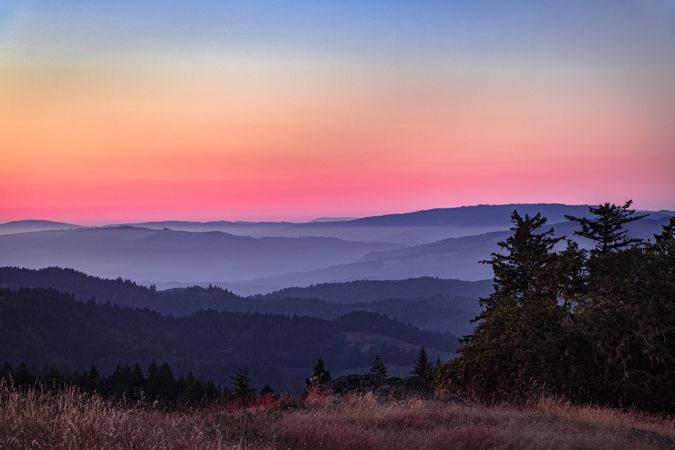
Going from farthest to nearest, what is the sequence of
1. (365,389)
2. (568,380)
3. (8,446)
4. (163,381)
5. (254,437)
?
1. (163,381)
2. (568,380)
3. (365,389)
4. (254,437)
5. (8,446)

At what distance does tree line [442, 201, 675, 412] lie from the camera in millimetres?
21156

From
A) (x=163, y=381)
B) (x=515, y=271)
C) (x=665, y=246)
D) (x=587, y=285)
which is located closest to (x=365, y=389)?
(x=587, y=285)

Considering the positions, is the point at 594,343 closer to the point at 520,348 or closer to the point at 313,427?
the point at 520,348

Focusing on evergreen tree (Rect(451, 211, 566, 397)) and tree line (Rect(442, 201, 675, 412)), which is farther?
evergreen tree (Rect(451, 211, 566, 397))

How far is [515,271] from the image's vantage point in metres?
40.6

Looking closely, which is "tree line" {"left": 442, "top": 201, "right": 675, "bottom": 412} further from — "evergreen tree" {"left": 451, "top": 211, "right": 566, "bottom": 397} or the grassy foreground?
the grassy foreground

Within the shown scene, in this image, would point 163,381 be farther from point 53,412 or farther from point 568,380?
point 53,412

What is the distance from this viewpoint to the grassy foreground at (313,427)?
7727 mm

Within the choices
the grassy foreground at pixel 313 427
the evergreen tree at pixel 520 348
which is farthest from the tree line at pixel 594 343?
the grassy foreground at pixel 313 427

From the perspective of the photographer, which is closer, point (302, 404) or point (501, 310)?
point (302, 404)

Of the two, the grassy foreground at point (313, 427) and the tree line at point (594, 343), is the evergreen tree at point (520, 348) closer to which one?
the tree line at point (594, 343)

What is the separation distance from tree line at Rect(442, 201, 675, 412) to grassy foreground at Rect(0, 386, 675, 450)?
7.18 m

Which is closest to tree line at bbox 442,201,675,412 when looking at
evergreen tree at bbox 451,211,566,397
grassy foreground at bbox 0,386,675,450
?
evergreen tree at bbox 451,211,566,397

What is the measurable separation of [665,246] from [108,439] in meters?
25.7
